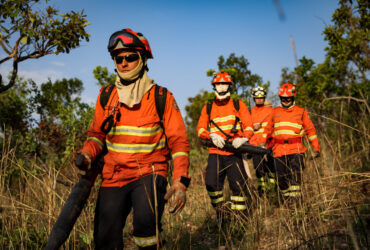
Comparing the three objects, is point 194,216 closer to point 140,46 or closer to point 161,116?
point 161,116

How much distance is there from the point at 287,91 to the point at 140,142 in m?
3.95

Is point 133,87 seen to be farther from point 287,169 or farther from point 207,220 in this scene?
point 287,169

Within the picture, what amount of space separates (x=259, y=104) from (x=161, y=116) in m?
5.36

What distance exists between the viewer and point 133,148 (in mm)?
2529

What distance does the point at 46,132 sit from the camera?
→ 266 inches

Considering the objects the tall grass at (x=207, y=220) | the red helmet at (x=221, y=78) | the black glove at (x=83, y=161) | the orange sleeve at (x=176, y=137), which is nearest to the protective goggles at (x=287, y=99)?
the red helmet at (x=221, y=78)

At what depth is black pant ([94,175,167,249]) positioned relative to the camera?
90.5 inches

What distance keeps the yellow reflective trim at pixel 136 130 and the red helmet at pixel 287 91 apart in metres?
3.75

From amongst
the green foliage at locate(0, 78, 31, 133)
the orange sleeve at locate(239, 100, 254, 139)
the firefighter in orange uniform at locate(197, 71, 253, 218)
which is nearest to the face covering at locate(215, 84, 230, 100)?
the firefighter in orange uniform at locate(197, 71, 253, 218)

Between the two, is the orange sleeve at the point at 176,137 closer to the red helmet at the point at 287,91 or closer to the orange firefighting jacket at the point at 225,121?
the orange firefighting jacket at the point at 225,121

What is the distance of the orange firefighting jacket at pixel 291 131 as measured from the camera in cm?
546

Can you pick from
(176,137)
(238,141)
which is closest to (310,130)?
(238,141)

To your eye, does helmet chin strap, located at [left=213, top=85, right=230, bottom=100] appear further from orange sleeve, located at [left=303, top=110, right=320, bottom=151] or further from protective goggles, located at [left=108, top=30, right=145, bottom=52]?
protective goggles, located at [left=108, top=30, right=145, bottom=52]

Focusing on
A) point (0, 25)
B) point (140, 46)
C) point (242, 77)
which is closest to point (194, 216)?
point (140, 46)
